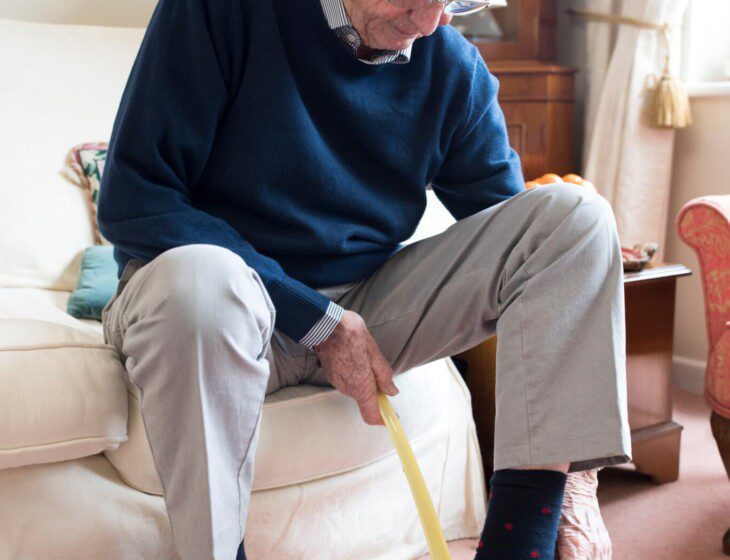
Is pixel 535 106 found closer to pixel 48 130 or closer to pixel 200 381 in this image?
pixel 48 130

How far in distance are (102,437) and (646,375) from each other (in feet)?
3.60

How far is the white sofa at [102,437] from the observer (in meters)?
1.04

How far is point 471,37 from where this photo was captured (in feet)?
7.98

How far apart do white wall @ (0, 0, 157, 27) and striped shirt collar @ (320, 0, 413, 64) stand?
119 centimetres

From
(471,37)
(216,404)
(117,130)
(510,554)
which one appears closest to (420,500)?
(510,554)

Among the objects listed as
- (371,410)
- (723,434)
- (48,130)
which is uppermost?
(48,130)

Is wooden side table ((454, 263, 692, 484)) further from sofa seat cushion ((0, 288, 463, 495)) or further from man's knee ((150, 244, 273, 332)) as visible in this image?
man's knee ((150, 244, 273, 332))

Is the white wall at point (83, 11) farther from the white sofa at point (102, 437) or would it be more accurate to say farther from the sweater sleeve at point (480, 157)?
the sweater sleeve at point (480, 157)

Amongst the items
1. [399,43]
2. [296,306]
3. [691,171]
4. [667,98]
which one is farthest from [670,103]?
[296,306]

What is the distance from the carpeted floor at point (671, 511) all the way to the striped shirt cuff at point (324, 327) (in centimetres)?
57

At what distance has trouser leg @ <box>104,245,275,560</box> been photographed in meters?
0.86

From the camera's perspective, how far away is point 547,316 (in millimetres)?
930

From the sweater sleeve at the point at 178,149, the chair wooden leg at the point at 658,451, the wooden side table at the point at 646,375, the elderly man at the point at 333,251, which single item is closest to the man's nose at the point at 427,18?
the elderly man at the point at 333,251

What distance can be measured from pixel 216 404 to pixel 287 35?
0.52m
